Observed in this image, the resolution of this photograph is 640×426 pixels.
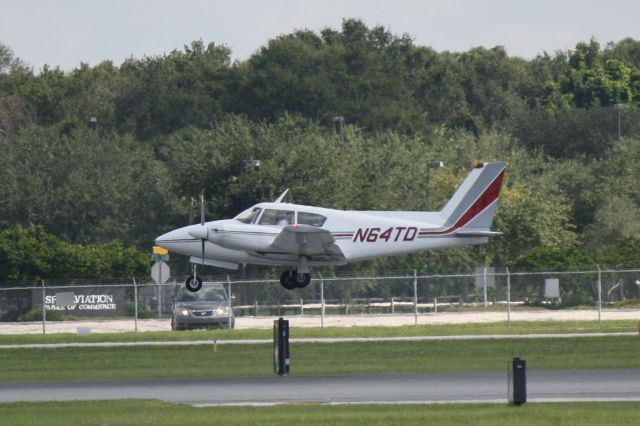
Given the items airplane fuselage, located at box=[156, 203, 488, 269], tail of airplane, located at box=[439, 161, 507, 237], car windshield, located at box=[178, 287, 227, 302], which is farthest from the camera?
car windshield, located at box=[178, 287, 227, 302]

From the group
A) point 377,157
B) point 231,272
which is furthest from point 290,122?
point 231,272

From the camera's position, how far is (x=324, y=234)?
3559 centimetres

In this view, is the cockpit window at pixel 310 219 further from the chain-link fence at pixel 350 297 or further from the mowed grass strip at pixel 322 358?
the chain-link fence at pixel 350 297

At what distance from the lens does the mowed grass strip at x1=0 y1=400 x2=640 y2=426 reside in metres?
24.0

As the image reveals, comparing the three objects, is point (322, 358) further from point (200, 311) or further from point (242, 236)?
point (200, 311)

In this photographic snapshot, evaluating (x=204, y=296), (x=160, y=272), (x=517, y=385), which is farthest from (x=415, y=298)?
(x=517, y=385)

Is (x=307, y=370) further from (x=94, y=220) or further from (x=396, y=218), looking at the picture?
(x=94, y=220)

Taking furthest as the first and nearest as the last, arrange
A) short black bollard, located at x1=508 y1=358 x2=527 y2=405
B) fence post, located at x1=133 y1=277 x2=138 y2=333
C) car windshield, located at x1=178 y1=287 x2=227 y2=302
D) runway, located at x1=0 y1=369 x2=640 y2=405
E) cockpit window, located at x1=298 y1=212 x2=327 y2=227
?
1. fence post, located at x1=133 y1=277 x2=138 y2=333
2. car windshield, located at x1=178 y1=287 x2=227 y2=302
3. cockpit window, located at x1=298 y1=212 x2=327 y2=227
4. runway, located at x1=0 y1=369 x2=640 y2=405
5. short black bollard, located at x1=508 y1=358 x2=527 y2=405

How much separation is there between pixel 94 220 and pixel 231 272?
19.0m

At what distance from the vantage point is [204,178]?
64625mm

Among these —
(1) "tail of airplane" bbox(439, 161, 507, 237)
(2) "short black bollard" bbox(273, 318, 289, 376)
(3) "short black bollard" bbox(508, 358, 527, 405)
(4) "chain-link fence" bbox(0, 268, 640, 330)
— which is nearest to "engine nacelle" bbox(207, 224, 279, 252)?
(2) "short black bollard" bbox(273, 318, 289, 376)

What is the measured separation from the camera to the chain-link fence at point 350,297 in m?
53.1

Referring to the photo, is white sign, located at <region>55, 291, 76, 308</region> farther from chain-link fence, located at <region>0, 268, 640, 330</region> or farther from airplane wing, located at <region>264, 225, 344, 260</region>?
airplane wing, located at <region>264, 225, 344, 260</region>

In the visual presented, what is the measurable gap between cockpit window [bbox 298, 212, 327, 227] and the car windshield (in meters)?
13.4
